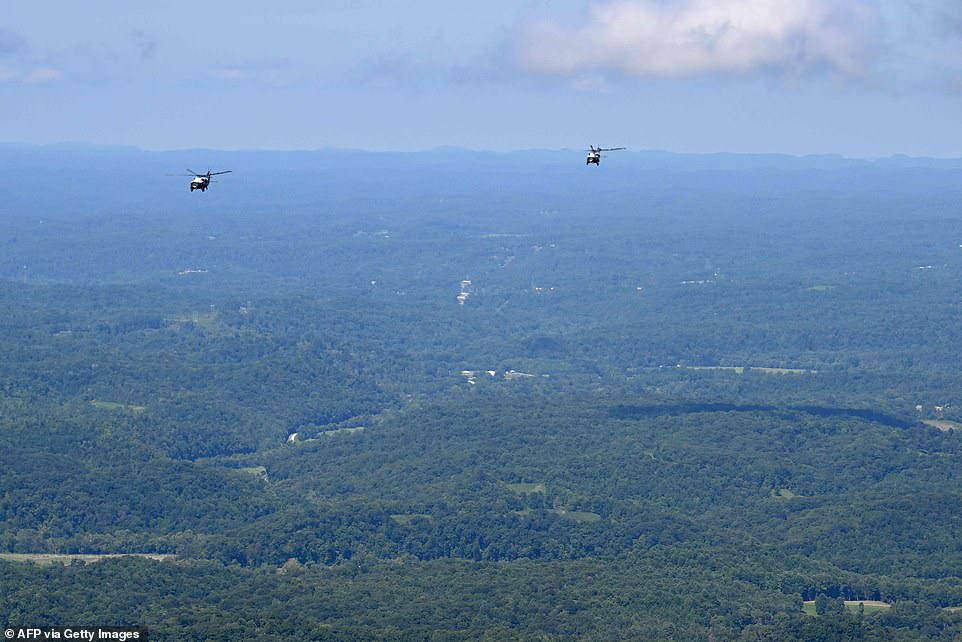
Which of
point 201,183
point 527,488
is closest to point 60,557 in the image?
point 527,488

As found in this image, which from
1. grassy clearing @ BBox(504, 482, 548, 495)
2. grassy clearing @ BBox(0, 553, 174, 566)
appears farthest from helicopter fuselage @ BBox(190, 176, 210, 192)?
grassy clearing @ BBox(504, 482, 548, 495)

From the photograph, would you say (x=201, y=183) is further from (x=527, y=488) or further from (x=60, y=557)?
(x=527, y=488)

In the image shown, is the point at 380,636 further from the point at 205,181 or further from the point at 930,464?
the point at 930,464

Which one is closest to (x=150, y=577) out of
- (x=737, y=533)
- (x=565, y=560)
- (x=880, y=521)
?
(x=565, y=560)

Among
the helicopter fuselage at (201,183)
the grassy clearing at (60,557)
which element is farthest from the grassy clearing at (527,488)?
the helicopter fuselage at (201,183)

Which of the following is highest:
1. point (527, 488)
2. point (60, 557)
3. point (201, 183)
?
point (201, 183)

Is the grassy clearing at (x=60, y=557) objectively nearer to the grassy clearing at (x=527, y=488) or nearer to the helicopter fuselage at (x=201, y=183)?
the grassy clearing at (x=527, y=488)

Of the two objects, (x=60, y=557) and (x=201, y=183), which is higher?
(x=201, y=183)
